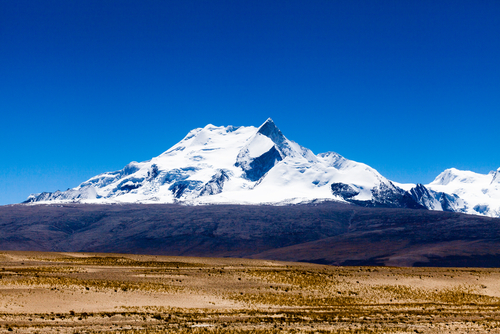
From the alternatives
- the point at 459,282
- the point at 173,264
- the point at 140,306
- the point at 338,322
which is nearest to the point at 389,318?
the point at 338,322

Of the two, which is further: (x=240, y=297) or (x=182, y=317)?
(x=240, y=297)

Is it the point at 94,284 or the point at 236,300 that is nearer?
the point at 236,300

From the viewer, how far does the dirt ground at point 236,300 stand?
4141 cm

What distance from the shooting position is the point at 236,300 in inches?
2147

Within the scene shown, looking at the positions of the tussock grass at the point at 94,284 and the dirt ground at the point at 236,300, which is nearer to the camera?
the dirt ground at the point at 236,300

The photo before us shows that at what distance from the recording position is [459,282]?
69000 mm

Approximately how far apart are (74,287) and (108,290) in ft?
12.5

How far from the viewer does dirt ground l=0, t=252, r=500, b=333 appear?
4141cm

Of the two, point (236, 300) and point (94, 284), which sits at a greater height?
point (94, 284)

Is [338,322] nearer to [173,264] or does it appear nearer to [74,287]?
[74,287]

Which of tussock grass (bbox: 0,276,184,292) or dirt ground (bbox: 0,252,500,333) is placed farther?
tussock grass (bbox: 0,276,184,292)

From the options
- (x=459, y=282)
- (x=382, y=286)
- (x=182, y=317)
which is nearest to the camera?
(x=182, y=317)

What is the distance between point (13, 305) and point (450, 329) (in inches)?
1505

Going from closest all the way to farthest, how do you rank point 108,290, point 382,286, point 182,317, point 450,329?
point 450,329 → point 182,317 → point 108,290 → point 382,286
